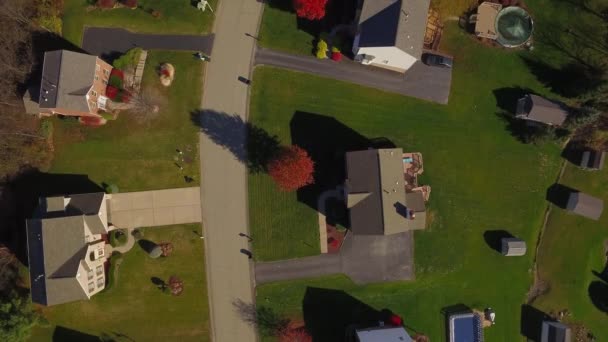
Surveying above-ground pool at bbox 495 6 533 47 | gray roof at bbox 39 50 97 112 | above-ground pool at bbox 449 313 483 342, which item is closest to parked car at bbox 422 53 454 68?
above-ground pool at bbox 495 6 533 47

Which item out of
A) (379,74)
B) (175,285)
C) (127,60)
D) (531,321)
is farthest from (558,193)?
(127,60)

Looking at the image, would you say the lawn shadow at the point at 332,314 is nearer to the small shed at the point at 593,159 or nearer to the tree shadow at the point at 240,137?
the tree shadow at the point at 240,137

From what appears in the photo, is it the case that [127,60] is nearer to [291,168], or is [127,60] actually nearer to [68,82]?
[68,82]

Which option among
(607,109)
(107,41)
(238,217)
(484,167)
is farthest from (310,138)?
(607,109)

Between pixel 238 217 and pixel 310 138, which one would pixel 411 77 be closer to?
pixel 310 138

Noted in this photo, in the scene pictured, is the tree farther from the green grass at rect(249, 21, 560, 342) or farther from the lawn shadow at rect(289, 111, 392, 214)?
the lawn shadow at rect(289, 111, 392, 214)

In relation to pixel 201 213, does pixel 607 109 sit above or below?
above

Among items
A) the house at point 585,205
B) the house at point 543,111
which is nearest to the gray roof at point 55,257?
the house at point 543,111
